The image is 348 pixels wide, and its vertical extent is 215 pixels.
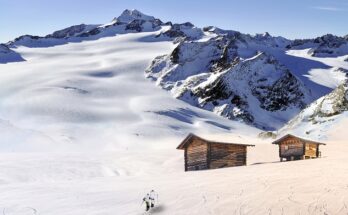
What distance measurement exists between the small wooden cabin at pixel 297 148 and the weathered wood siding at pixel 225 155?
144 inches

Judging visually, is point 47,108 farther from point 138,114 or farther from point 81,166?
point 81,166

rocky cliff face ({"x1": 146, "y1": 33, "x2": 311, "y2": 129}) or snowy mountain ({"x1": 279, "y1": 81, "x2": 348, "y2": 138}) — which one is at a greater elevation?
rocky cliff face ({"x1": 146, "y1": 33, "x2": 311, "y2": 129})

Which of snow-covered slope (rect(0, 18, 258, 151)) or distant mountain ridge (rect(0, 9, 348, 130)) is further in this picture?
distant mountain ridge (rect(0, 9, 348, 130))

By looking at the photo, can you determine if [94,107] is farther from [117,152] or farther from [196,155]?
[196,155]

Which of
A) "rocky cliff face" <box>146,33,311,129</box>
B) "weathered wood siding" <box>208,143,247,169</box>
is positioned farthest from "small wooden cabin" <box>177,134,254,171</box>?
"rocky cliff face" <box>146,33,311,129</box>

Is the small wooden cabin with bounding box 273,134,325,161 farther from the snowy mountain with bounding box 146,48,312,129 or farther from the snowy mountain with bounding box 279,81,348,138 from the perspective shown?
the snowy mountain with bounding box 146,48,312,129

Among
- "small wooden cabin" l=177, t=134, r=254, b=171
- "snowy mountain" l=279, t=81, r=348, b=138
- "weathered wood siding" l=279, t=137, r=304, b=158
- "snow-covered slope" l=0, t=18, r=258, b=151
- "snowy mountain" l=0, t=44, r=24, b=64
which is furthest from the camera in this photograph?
"snowy mountain" l=0, t=44, r=24, b=64

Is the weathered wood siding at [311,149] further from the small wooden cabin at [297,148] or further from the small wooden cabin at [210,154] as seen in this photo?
the small wooden cabin at [210,154]

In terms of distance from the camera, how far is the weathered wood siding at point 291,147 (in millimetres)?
47062

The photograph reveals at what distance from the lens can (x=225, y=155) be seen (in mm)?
45219

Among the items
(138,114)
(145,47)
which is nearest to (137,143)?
(138,114)

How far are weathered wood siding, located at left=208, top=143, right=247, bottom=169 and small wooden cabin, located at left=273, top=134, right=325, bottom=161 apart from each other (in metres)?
3.65

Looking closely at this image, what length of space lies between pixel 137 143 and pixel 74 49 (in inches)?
4750

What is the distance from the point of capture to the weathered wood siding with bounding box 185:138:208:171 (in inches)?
1758
